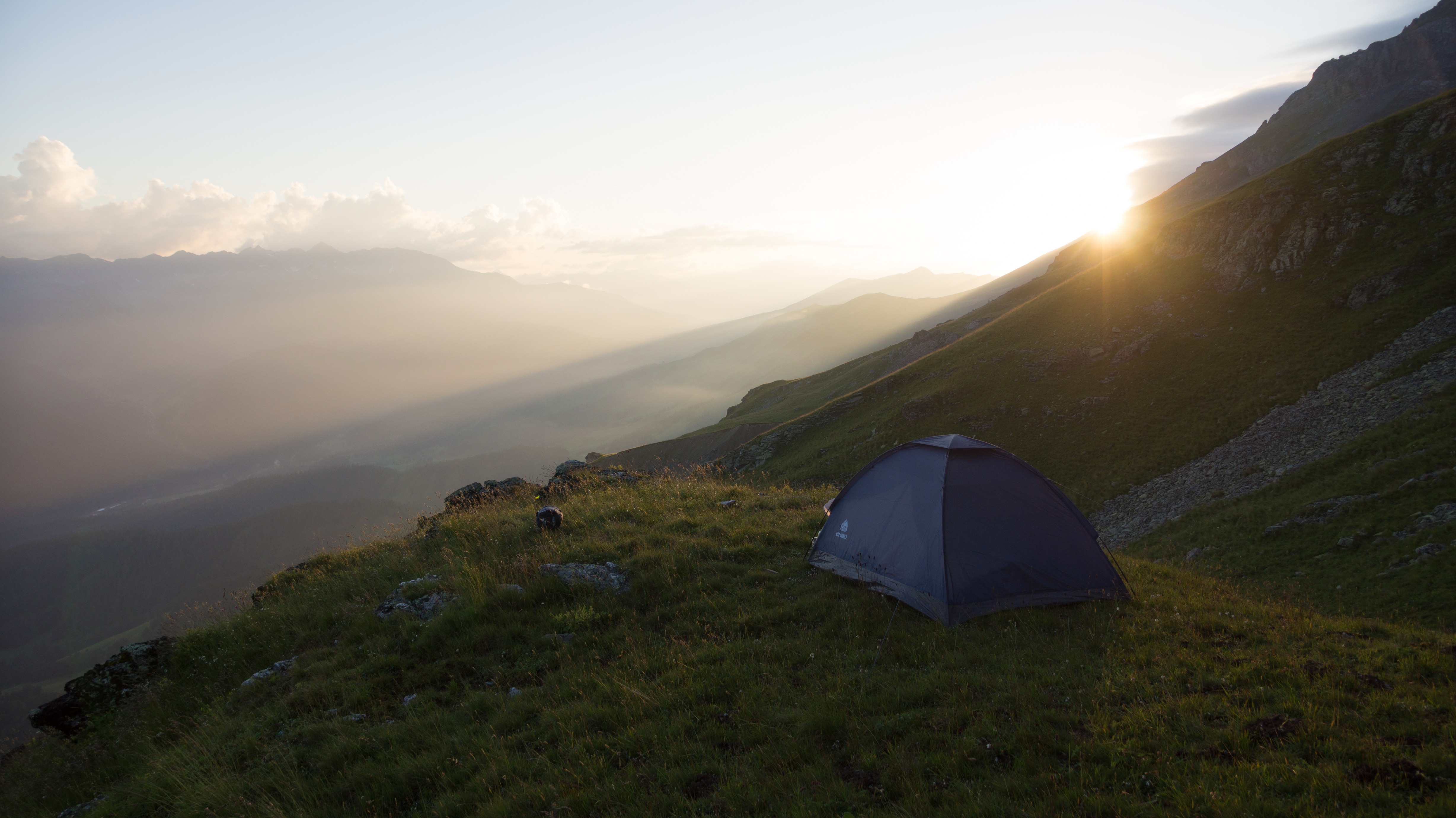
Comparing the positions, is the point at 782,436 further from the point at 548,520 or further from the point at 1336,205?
the point at 548,520

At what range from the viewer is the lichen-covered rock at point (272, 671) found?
9359 millimetres

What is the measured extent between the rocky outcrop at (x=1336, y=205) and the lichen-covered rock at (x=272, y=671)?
49599mm

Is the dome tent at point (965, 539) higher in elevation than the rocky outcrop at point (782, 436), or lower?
higher

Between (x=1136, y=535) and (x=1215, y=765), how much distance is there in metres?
24.2

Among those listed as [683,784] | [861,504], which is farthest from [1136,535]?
[683,784]

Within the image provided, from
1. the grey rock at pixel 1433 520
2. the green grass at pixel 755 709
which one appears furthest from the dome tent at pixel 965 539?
the grey rock at pixel 1433 520

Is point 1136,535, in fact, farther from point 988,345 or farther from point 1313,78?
point 1313,78

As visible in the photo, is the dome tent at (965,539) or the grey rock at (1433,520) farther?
the grey rock at (1433,520)

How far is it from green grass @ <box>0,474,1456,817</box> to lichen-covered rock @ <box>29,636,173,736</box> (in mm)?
489

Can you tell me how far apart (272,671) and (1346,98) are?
19007 cm

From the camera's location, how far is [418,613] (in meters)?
10.3

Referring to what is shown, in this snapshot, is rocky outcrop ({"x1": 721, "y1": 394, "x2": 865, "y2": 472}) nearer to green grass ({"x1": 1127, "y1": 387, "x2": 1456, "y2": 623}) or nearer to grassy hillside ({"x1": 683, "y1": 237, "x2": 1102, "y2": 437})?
grassy hillside ({"x1": 683, "y1": 237, "x2": 1102, "y2": 437})

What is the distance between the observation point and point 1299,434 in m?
26.7

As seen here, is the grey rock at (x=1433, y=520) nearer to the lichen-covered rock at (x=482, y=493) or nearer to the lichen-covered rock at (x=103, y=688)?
the lichen-covered rock at (x=482, y=493)
